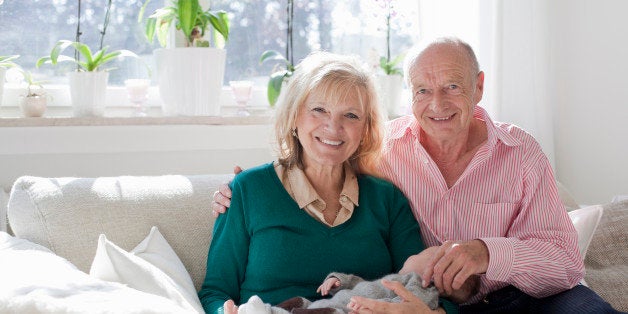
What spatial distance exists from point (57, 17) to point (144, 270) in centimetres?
162

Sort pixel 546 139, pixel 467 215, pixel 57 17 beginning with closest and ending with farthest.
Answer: pixel 467 215
pixel 57 17
pixel 546 139

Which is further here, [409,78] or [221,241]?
[409,78]

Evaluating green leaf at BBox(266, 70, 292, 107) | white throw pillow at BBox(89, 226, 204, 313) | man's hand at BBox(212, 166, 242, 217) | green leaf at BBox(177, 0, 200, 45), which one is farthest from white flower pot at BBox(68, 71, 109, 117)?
white throw pillow at BBox(89, 226, 204, 313)

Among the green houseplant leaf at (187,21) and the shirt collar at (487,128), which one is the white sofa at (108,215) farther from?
the green houseplant leaf at (187,21)

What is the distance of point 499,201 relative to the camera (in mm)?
2250

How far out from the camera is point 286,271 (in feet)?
6.88

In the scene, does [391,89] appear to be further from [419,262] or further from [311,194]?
[419,262]

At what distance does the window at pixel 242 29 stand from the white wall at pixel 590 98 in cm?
57

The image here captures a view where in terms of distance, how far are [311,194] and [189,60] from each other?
1.10 metres

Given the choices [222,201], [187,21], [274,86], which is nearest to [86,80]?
[187,21]

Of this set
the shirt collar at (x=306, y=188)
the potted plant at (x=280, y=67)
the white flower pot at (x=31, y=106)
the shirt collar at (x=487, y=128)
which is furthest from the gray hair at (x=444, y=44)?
the white flower pot at (x=31, y=106)

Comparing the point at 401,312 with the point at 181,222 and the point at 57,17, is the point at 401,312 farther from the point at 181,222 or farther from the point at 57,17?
the point at 57,17

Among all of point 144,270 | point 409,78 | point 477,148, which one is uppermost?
point 409,78

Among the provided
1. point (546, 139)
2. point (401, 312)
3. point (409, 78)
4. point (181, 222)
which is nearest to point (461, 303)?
point (401, 312)
